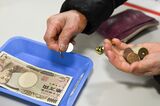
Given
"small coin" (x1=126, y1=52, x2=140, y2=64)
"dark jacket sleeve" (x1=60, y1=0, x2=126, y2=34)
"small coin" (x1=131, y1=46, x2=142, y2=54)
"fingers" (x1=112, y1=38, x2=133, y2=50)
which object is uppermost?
"dark jacket sleeve" (x1=60, y1=0, x2=126, y2=34)

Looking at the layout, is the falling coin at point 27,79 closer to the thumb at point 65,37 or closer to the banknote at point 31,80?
the banknote at point 31,80

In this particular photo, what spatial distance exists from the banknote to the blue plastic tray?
0.08 ft

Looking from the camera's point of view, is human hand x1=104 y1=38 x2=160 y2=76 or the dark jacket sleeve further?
the dark jacket sleeve

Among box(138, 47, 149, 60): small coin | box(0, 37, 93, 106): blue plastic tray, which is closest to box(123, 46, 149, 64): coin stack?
box(138, 47, 149, 60): small coin

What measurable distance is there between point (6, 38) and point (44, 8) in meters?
0.24

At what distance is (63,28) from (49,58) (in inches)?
5.1

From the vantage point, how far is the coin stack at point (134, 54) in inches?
32.7

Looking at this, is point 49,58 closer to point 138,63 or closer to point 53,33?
point 53,33

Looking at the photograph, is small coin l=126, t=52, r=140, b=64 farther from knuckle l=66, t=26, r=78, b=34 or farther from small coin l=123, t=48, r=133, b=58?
knuckle l=66, t=26, r=78, b=34

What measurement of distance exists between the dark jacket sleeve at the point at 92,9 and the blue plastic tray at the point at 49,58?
0.40 feet

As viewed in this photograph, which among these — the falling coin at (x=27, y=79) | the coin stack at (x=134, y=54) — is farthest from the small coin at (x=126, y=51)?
the falling coin at (x=27, y=79)

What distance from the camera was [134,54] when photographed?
840 mm

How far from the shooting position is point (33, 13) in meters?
1.16

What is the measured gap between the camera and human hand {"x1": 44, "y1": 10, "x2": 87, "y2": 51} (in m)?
0.85
